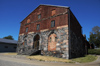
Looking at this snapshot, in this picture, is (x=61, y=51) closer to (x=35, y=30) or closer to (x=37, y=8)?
(x=35, y=30)

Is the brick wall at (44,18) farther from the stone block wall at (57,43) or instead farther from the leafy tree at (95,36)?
the leafy tree at (95,36)

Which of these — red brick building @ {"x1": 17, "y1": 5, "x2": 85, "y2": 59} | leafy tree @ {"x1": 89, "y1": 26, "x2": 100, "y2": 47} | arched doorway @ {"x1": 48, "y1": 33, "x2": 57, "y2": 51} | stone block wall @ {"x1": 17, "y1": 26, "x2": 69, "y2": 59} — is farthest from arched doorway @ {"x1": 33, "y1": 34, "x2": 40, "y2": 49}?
leafy tree @ {"x1": 89, "y1": 26, "x2": 100, "y2": 47}

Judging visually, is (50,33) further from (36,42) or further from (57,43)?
(36,42)

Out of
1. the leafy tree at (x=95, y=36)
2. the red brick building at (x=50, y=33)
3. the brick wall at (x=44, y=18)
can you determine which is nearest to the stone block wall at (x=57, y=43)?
the red brick building at (x=50, y=33)

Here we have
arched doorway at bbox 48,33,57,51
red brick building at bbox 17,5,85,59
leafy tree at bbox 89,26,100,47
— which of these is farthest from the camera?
leafy tree at bbox 89,26,100,47

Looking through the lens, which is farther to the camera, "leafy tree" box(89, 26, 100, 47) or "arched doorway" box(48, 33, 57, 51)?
"leafy tree" box(89, 26, 100, 47)

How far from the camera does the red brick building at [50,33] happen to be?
48.0ft

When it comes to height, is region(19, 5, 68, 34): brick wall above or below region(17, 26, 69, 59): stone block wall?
above

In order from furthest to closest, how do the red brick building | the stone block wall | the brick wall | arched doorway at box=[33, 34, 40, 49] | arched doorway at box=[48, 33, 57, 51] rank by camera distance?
1. arched doorway at box=[33, 34, 40, 49]
2. the brick wall
3. arched doorway at box=[48, 33, 57, 51]
4. the red brick building
5. the stone block wall

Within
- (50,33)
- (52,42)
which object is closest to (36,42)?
(50,33)

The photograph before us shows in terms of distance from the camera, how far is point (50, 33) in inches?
667

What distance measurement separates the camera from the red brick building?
14633 mm

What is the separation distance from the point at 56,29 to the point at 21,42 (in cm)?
1182

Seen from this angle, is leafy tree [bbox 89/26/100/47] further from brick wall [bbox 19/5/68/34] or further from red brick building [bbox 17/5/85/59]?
brick wall [bbox 19/5/68/34]
